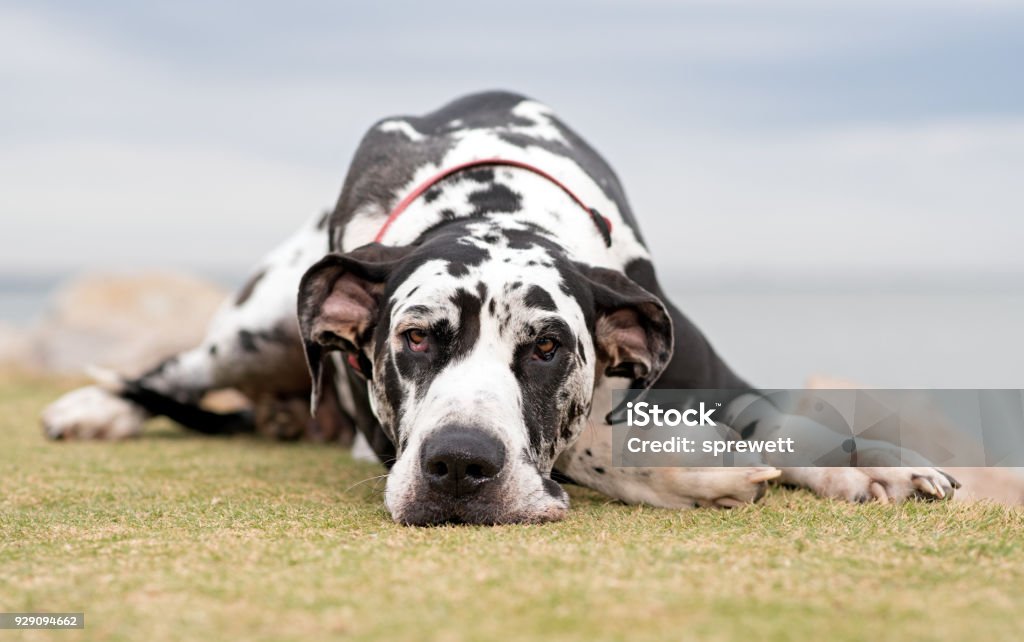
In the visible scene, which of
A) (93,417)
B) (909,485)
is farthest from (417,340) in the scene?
(93,417)

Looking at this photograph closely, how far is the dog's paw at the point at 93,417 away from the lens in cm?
568

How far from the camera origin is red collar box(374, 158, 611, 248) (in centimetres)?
394

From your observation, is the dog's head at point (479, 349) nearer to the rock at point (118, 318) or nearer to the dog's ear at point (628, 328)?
the dog's ear at point (628, 328)

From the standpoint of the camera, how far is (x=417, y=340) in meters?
3.17

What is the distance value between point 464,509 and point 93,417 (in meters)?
3.48

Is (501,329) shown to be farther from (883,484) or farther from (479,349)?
(883,484)

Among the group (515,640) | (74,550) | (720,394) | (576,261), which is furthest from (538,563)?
(720,394)

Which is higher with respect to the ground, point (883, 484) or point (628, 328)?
point (628, 328)

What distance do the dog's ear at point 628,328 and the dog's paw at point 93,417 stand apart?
322cm

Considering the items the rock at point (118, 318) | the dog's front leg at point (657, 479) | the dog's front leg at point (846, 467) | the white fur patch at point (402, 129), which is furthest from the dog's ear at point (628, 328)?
the rock at point (118, 318)

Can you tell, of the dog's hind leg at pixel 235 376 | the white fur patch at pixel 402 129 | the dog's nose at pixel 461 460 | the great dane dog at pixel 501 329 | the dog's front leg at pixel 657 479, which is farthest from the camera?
the dog's hind leg at pixel 235 376

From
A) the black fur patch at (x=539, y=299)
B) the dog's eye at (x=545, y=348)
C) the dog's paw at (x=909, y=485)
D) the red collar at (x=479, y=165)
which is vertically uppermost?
the red collar at (x=479, y=165)

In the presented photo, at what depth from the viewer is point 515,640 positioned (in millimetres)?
1774

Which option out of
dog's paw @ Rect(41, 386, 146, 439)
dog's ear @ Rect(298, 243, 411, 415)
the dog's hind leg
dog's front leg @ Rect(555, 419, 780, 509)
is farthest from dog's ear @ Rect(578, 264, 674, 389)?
dog's paw @ Rect(41, 386, 146, 439)
